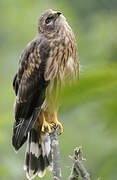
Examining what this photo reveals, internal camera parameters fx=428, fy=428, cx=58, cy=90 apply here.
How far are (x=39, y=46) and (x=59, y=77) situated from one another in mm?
453

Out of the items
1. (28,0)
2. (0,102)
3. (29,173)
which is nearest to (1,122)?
(29,173)

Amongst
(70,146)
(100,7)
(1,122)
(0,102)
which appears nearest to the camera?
(1,122)

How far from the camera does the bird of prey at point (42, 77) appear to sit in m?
4.23

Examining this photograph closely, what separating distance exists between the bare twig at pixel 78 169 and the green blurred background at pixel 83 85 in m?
0.06

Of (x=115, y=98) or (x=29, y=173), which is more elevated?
(x=115, y=98)

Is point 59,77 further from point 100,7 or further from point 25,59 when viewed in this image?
point 100,7

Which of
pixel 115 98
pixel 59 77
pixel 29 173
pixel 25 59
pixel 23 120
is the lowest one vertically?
pixel 29 173

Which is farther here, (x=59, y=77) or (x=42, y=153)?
(x=42, y=153)

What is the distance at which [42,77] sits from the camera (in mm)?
4312

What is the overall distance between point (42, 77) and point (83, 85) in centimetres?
342

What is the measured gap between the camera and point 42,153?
184 inches

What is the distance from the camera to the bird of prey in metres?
4.23

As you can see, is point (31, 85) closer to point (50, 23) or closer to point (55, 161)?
point (50, 23)

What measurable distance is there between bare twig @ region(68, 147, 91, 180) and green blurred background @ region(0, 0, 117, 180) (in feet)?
0.18
